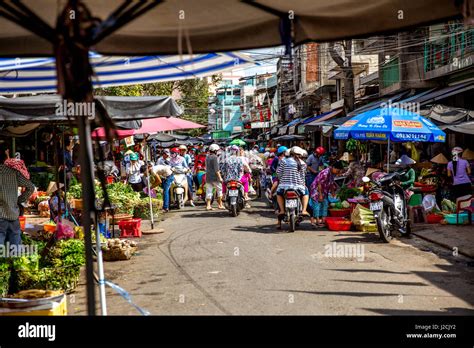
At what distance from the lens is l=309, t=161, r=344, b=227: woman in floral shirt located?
14008mm

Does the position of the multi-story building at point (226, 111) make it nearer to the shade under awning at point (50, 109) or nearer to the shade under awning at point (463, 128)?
the shade under awning at point (463, 128)

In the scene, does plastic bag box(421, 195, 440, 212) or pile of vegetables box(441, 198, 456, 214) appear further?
plastic bag box(421, 195, 440, 212)

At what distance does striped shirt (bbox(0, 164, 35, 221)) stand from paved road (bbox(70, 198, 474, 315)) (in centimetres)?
154

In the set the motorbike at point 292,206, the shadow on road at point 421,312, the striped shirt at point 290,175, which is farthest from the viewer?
the striped shirt at point 290,175

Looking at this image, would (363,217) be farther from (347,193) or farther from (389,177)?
(347,193)

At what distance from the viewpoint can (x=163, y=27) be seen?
14.0 feet

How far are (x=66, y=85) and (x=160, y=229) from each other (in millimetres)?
11045

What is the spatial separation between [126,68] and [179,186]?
1287cm

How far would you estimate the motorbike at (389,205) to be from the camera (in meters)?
11.7

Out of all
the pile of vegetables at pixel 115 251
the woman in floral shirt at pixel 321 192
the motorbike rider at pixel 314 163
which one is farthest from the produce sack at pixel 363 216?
the pile of vegetables at pixel 115 251

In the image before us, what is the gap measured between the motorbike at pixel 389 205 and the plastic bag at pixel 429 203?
6.86ft
